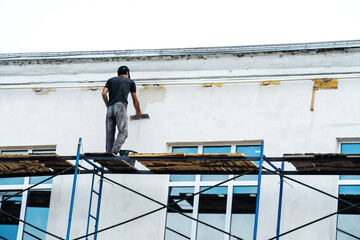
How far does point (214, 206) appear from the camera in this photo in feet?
53.2

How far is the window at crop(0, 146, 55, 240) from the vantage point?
16953mm

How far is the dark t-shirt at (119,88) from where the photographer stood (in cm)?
1612

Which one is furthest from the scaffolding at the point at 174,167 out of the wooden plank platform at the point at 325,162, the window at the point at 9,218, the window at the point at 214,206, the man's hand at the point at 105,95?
the man's hand at the point at 105,95

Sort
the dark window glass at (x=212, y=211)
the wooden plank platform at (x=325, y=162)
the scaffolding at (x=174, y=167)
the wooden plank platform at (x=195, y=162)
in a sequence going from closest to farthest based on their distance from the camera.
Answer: the wooden plank platform at (x=325, y=162), the scaffolding at (x=174, y=167), the wooden plank platform at (x=195, y=162), the dark window glass at (x=212, y=211)

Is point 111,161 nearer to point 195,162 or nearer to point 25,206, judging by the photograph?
point 195,162

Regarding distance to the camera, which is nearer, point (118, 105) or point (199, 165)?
point (199, 165)

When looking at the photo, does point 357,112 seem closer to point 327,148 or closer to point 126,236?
point 327,148

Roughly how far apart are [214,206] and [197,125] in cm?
153

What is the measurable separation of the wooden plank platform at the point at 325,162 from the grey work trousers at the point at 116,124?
10.0ft

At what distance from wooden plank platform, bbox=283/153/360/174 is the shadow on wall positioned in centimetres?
335

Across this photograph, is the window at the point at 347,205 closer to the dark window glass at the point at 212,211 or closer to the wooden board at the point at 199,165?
the wooden board at the point at 199,165

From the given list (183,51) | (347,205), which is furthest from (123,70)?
(347,205)

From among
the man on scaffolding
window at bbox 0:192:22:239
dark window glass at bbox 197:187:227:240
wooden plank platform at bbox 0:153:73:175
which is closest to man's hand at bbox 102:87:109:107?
the man on scaffolding

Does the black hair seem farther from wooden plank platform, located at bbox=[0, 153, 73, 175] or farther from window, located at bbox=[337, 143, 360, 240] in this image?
window, located at bbox=[337, 143, 360, 240]
